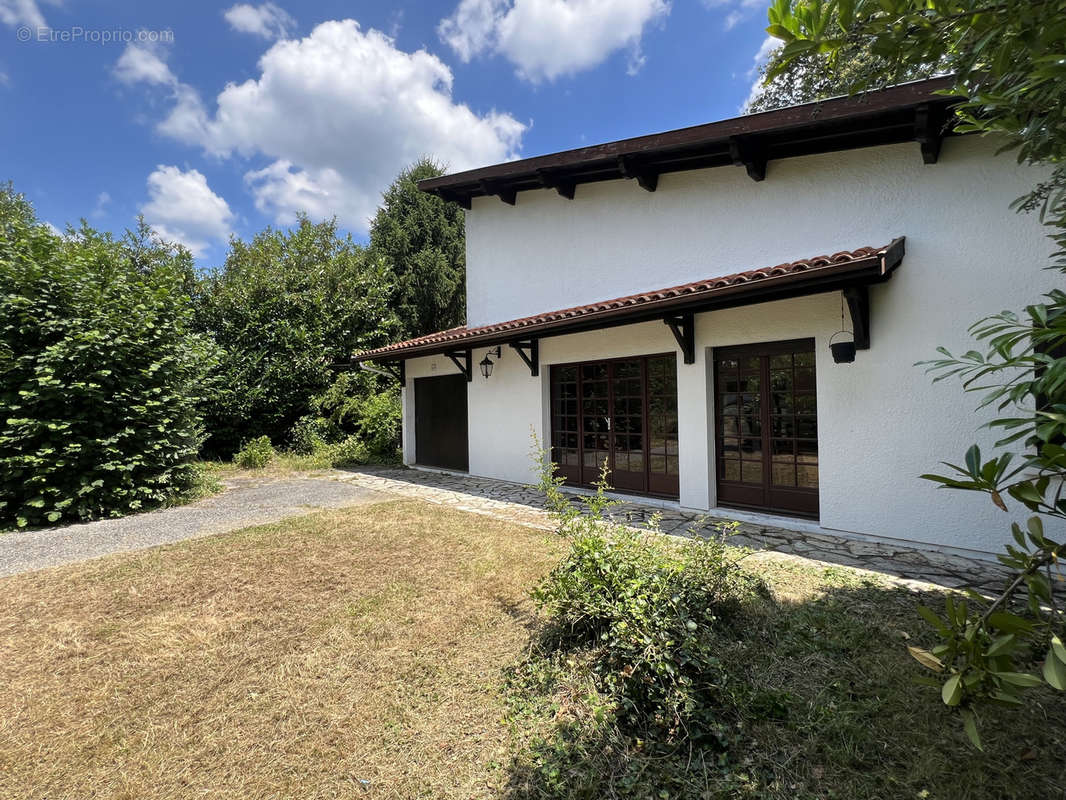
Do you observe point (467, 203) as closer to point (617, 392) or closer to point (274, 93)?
point (274, 93)

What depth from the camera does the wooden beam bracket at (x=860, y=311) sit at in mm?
4949

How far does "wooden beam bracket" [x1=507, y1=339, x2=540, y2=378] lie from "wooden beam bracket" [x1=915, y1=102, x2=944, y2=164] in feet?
18.6

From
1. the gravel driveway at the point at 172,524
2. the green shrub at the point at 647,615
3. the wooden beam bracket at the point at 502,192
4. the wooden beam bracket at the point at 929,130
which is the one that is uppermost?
the wooden beam bracket at the point at 502,192

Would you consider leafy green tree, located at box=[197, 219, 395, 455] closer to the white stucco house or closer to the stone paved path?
the stone paved path

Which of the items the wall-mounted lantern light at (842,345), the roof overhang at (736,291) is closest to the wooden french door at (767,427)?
the wall-mounted lantern light at (842,345)

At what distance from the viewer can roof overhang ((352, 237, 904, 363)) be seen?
4.55m

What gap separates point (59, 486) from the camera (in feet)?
21.6

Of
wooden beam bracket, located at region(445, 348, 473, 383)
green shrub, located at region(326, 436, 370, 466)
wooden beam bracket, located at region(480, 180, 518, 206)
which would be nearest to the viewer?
wooden beam bracket, located at region(480, 180, 518, 206)

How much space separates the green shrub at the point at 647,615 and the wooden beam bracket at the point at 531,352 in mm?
5079

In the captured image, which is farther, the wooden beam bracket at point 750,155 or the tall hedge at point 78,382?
the tall hedge at point 78,382

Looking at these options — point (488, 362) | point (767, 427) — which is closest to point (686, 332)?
point (767, 427)

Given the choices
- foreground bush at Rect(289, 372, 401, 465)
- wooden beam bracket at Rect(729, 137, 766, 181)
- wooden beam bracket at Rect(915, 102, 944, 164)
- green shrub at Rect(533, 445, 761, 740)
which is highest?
wooden beam bracket at Rect(729, 137, 766, 181)

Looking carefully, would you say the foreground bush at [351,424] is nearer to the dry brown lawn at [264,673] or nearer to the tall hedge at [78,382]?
the tall hedge at [78,382]

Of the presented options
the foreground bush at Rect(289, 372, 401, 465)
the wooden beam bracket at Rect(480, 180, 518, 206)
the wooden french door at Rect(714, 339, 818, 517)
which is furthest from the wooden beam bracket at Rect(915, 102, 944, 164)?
the foreground bush at Rect(289, 372, 401, 465)
